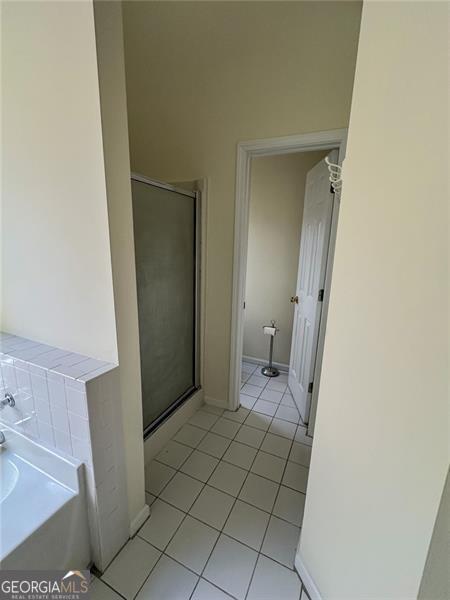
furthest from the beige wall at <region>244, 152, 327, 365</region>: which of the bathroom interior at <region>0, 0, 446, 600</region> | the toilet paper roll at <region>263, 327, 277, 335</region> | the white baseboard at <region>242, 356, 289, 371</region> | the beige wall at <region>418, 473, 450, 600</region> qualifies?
the beige wall at <region>418, 473, 450, 600</region>

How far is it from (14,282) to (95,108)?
2.89ft

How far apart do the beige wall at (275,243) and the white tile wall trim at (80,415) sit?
82.2 inches

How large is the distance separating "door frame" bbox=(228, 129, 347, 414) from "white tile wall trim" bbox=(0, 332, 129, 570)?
1.14m

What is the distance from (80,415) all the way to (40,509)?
373 mm

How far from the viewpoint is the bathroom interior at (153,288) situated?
922 millimetres

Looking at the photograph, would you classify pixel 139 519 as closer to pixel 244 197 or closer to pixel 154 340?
pixel 154 340

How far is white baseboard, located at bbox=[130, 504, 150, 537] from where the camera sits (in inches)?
48.9

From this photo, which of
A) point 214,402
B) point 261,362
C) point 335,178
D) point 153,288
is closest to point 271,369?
point 261,362

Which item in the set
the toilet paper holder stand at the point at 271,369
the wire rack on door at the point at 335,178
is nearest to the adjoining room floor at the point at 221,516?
the toilet paper holder stand at the point at 271,369

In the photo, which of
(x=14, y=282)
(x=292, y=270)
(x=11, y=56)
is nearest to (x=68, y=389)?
(x=14, y=282)

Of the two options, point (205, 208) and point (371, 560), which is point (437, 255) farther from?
point (205, 208)

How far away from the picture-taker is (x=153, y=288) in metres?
1.59

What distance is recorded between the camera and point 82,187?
94cm

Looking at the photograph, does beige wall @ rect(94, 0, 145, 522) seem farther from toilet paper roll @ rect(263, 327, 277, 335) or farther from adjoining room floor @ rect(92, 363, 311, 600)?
toilet paper roll @ rect(263, 327, 277, 335)
